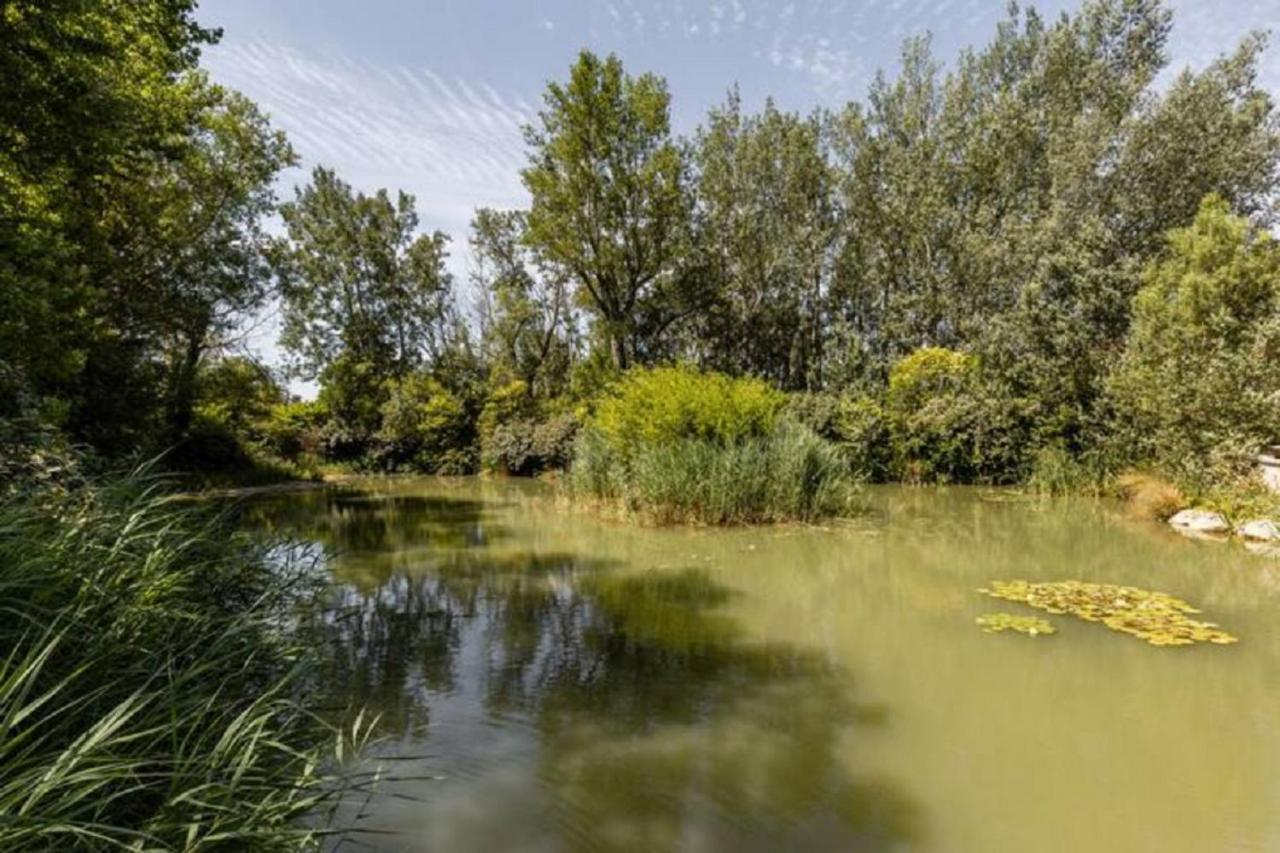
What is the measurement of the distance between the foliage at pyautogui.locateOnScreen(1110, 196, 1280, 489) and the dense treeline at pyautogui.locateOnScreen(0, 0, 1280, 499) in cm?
6

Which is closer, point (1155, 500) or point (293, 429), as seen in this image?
point (1155, 500)

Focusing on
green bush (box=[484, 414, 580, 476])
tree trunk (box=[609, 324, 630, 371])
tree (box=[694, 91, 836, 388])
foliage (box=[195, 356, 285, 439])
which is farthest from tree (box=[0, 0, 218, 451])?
tree (box=[694, 91, 836, 388])

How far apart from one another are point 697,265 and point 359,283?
14563 mm

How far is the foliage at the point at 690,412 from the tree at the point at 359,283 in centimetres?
1805

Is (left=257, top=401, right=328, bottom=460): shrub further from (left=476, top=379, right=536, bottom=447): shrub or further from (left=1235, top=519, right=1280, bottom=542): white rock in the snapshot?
(left=1235, top=519, right=1280, bottom=542): white rock

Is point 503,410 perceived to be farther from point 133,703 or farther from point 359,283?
point 133,703

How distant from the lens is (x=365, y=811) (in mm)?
3287

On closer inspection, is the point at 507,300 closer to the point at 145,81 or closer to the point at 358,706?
the point at 145,81

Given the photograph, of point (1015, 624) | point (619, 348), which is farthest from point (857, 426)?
point (1015, 624)

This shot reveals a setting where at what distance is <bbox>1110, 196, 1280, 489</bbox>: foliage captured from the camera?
37.3ft

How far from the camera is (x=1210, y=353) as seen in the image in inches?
473

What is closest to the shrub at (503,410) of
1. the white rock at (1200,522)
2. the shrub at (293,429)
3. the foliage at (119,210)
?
the shrub at (293,429)

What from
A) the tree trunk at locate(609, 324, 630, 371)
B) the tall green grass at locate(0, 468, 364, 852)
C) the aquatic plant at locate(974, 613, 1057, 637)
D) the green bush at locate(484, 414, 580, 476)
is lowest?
the aquatic plant at locate(974, 613, 1057, 637)

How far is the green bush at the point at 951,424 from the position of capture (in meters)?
17.5
